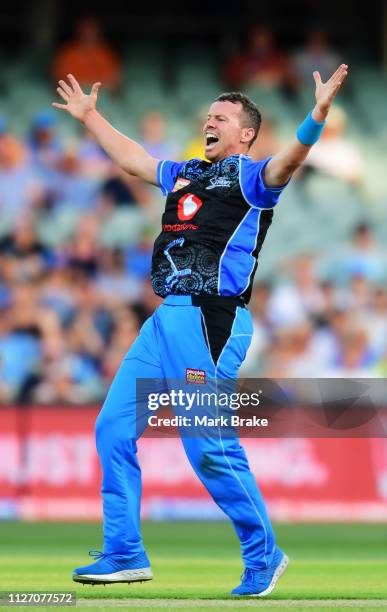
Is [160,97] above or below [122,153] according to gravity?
above

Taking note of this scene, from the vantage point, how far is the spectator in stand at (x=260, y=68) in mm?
18594

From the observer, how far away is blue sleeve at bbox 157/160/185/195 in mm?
6723

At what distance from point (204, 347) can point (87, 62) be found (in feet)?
40.5

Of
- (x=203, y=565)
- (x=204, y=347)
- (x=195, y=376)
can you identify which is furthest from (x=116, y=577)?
(x=203, y=565)

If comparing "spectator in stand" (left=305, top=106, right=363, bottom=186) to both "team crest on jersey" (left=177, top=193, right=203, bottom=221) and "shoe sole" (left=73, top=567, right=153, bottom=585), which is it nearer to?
"team crest on jersey" (left=177, top=193, right=203, bottom=221)

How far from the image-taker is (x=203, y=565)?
29.0 feet

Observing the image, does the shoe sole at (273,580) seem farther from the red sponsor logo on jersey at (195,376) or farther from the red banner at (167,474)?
the red banner at (167,474)

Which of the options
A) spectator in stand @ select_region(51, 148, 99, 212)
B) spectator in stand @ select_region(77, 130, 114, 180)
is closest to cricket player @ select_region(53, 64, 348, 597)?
spectator in stand @ select_region(51, 148, 99, 212)

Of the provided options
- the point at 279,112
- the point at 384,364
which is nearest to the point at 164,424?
the point at 384,364

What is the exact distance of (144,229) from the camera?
15977 mm

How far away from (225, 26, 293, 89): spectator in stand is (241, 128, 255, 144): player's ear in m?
12.2

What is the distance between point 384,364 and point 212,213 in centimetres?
805

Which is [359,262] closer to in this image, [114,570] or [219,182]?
[219,182]

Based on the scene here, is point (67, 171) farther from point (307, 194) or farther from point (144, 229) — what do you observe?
point (307, 194)
